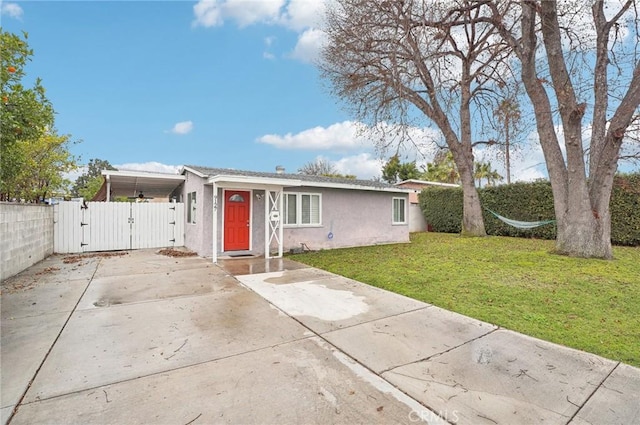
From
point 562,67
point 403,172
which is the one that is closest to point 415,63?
point 562,67

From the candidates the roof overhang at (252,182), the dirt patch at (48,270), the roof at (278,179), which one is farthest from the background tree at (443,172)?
the dirt patch at (48,270)

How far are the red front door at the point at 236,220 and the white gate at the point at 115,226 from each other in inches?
127

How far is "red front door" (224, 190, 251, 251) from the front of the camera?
31.1 ft

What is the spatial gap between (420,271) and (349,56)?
8.13 metres

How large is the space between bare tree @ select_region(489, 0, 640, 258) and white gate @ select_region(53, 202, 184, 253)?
12.6 metres

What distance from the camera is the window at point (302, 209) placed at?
34.5 feet

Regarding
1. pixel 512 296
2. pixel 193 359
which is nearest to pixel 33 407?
pixel 193 359

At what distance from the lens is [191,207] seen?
10.6 meters

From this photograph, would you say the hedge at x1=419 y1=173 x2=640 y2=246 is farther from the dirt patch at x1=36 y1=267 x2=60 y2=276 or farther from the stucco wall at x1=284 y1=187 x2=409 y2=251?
the dirt patch at x1=36 y1=267 x2=60 y2=276

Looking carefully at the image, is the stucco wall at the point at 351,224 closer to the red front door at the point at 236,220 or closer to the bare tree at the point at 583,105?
the red front door at the point at 236,220

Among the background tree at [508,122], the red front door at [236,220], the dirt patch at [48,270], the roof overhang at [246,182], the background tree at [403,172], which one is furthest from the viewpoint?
the background tree at [403,172]

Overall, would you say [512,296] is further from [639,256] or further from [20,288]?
[20,288]

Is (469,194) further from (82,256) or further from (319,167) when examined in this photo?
(319,167)

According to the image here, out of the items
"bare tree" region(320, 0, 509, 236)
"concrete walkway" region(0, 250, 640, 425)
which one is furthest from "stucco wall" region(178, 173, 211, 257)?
"bare tree" region(320, 0, 509, 236)
